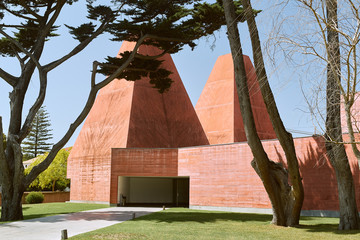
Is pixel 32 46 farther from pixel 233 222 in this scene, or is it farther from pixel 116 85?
pixel 233 222

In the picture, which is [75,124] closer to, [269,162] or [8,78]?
[8,78]

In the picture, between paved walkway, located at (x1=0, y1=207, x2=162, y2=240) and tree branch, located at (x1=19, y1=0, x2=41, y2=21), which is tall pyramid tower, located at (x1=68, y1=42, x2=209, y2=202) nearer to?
tree branch, located at (x1=19, y1=0, x2=41, y2=21)

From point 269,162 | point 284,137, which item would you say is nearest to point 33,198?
point 269,162

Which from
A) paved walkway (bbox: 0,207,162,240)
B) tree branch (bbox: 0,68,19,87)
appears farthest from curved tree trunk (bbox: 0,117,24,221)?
tree branch (bbox: 0,68,19,87)

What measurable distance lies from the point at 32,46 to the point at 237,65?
12.3m

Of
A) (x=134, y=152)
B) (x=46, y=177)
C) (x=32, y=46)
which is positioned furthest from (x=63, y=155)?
(x=32, y=46)

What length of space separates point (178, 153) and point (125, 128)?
15.4 feet

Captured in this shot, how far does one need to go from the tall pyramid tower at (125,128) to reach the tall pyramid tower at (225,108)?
9.44 ft

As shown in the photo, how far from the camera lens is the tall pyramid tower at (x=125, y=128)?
26.1 m

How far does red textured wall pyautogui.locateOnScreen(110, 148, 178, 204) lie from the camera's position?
79.3 ft

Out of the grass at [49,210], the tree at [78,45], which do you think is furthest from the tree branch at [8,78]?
the grass at [49,210]

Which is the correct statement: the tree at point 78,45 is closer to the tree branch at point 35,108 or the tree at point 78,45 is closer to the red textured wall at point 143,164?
the tree branch at point 35,108

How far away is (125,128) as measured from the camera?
2642 cm

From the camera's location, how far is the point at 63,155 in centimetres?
4325
